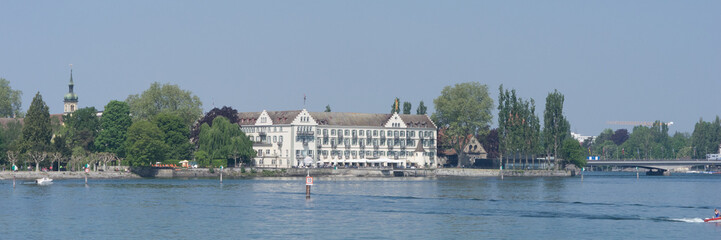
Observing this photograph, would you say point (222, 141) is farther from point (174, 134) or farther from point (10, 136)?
point (10, 136)

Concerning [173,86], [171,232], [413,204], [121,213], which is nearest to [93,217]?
[121,213]

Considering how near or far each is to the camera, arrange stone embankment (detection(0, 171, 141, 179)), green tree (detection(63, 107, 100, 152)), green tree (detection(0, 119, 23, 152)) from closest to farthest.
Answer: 1. stone embankment (detection(0, 171, 141, 179))
2. green tree (detection(0, 119, 23, 152))
3. green tree (detection(63, 107, 100, 152))

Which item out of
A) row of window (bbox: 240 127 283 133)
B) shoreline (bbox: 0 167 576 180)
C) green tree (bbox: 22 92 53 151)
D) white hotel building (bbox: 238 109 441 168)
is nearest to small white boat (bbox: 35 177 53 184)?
shoreline (bbox: 0 167 576 180)

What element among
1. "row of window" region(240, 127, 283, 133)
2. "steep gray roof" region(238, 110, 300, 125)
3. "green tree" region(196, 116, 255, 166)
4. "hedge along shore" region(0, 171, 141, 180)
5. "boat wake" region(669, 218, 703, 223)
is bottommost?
"boat wake" region(669, 218, 703, 223)

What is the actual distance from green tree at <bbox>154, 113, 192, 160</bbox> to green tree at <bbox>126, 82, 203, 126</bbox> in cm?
1893

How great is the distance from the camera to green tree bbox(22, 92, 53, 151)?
14638cm

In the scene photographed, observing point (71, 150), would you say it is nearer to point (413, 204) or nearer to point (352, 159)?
point (352, 159)

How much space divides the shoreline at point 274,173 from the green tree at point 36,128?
4.15 metres

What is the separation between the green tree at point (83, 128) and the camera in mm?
164875

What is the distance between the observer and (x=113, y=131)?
6496 inches

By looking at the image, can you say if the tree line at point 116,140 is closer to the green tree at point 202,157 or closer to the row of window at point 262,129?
the green tree at point 202,157

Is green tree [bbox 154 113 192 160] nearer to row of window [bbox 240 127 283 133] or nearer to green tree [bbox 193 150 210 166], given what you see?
green tree [bbox 193 150 210 166]

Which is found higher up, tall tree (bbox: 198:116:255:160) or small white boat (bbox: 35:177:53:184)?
tall tree (bbox: 198:116:255:160)

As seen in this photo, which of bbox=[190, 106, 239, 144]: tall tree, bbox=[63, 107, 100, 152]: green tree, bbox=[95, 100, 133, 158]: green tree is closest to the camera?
bbox=[63, 107, 100, 152]: green tree
